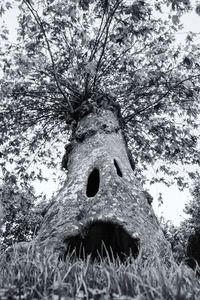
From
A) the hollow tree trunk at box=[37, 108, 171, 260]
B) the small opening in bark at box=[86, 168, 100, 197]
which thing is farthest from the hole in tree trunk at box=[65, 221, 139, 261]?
the small opening in bark at box=[86, 168, 100, 197]

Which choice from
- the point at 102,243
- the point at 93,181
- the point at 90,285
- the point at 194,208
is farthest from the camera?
the point at 194,208

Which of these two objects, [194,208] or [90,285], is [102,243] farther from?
[194,208]

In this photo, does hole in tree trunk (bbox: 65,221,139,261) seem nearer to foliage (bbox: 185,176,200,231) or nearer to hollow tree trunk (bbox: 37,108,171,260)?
hollow tree trunk (bbox: 37,108,171,260)

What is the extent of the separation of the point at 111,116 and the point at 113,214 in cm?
289

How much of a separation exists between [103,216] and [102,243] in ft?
1.00

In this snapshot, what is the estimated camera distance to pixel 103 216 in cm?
341

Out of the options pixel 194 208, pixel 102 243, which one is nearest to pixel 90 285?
pixel 102 243

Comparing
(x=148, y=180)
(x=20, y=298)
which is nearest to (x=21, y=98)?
(x=148, y=180)

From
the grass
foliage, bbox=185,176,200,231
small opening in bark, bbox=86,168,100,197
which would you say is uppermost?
foliage, bbox=185,176,200,231

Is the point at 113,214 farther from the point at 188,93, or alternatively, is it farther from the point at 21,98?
the point at 21,98

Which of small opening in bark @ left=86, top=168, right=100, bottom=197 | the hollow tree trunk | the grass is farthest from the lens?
small opening in bark @ left=86, top=168, right=100, bottom=197

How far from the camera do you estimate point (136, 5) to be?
178 inches

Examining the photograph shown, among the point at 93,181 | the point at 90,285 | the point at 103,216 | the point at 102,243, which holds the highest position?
the point at 93,181

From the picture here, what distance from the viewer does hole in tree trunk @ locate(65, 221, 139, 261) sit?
3289 mm
